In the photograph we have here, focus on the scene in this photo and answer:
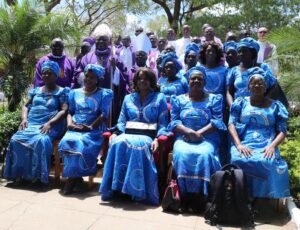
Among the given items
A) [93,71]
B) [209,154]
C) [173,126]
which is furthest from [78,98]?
[209,154]

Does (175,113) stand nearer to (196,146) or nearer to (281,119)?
(196,146)

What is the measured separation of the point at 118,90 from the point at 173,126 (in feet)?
7.74

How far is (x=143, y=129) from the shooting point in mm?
5145

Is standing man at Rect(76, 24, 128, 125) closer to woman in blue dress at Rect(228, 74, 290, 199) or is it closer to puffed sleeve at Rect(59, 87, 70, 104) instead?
puffed sleeve at Rect(59, 87, 70, 104)

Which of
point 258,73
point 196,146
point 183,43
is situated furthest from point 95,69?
point 183,43

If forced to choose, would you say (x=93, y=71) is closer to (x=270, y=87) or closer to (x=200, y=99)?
(x=200, y=99)

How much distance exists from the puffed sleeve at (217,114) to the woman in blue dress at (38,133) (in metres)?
2.19

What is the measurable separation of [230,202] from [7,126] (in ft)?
Result: 13.5

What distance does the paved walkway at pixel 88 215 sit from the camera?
4070 millimetres

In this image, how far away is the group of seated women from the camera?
179 inches

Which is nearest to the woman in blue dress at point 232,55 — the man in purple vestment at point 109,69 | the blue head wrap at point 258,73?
the blue head wrap at point 258,73

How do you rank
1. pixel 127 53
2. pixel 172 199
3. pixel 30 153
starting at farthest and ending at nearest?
pixel 127 53
pixel 30 153
pixel 172 199

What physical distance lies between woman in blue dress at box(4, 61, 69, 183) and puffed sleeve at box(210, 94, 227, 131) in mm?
2194

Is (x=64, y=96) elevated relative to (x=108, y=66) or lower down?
lower down
